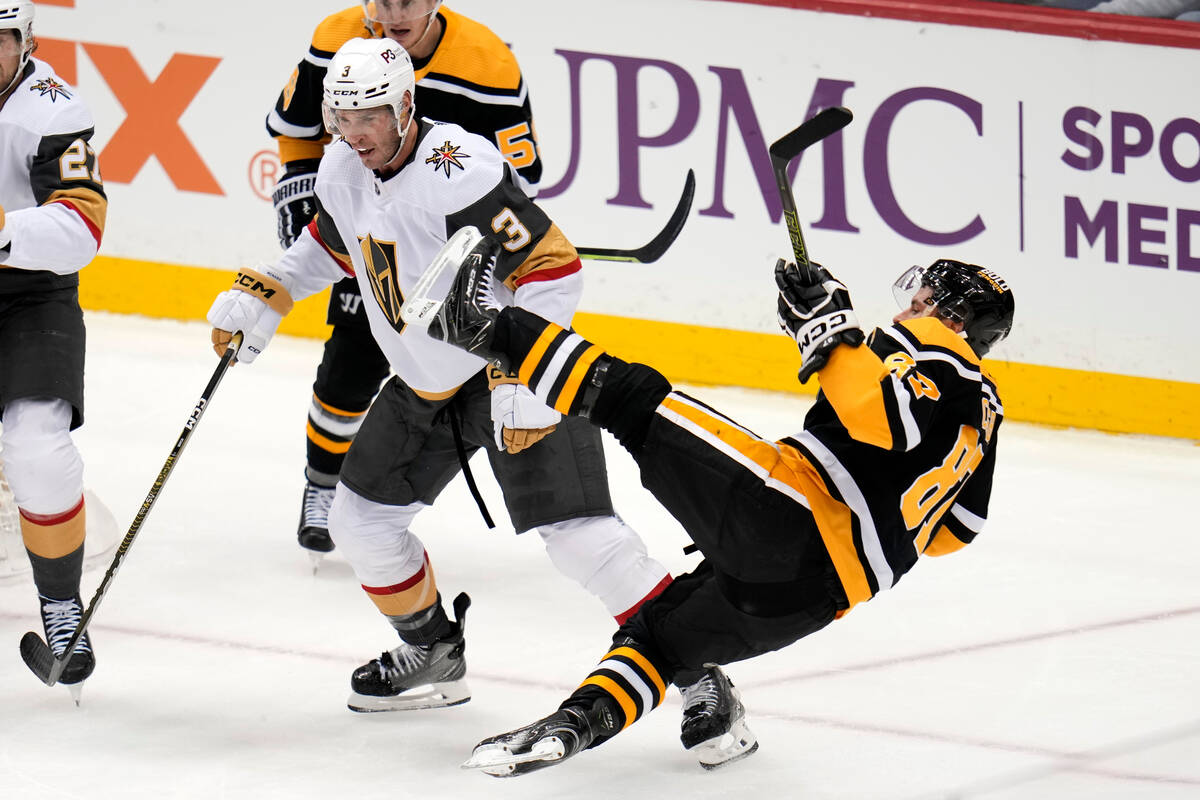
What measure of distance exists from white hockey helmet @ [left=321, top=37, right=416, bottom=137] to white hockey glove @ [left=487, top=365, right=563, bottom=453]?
449 millimetres

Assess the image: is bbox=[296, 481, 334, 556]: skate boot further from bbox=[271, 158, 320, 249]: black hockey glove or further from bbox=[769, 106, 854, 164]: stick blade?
bbox=[769, 106, 854, 164]: stick blade

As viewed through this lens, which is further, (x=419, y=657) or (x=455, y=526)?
(x=455, y=526)

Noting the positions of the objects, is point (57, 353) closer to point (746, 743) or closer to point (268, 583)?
point (268, 583)

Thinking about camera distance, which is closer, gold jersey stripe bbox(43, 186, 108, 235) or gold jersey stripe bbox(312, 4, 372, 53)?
gold jersey stripe bbox(43, 186, 108, 235)

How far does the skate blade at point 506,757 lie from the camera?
2.54 metres

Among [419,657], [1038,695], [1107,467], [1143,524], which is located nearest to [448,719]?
[419,657]

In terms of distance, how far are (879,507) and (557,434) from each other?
61 centimetres

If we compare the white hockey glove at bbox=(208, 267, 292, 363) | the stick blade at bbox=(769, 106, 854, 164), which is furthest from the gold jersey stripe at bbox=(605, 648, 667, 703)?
the white hockey glove at bbox=(208, 267, 292, 363)

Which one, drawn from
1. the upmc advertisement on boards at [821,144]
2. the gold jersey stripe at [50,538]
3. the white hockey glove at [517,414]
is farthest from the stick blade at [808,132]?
the upmc advertisement on boards at [821,144]

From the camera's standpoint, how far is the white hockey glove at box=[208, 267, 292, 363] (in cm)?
313

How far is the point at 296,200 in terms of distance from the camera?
392 cm

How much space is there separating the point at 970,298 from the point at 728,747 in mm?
850

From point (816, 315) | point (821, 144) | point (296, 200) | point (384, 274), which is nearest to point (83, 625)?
point (384, 274)

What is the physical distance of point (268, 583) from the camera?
3871mm
